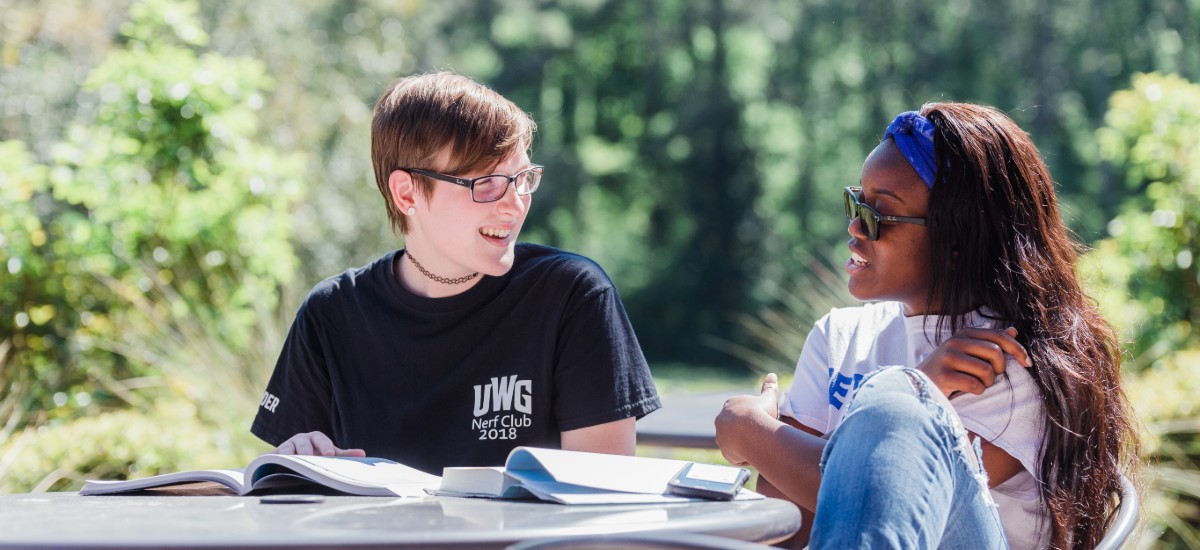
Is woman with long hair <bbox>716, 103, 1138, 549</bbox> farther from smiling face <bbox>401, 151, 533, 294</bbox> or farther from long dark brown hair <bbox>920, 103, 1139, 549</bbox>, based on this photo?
smiling face <bbox>401, 151, 533, 294</bbox>

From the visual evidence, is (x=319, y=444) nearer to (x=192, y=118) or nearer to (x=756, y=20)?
(x=192, y=118)

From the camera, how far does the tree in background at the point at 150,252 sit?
4.85m

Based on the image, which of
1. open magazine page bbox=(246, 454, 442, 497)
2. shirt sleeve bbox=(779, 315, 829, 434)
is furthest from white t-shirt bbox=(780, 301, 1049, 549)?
open magazine page bbox=(246, 454, 442, 497)

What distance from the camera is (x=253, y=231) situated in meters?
5.32

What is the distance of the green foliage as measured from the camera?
504 centimetres

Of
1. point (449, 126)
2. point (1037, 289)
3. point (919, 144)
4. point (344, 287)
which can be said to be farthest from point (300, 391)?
point (1037, 289)

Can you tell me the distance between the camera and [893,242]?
81.0 inches

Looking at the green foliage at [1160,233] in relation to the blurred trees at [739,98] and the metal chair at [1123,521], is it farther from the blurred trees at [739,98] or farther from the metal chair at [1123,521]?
the blurred trees at [739,98]

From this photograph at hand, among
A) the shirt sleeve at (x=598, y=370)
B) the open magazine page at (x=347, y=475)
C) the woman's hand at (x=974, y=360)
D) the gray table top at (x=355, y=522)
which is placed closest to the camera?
the gray table top at (x=355, y=522)

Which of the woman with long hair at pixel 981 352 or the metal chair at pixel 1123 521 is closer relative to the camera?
the metal chair at pixel 1123 521

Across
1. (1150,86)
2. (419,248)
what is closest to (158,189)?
(419,248)

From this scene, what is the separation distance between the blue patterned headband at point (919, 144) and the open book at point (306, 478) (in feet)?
3.29

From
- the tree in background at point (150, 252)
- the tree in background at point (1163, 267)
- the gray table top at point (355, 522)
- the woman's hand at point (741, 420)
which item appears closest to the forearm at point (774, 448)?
the woman's hand at point (741, 420)

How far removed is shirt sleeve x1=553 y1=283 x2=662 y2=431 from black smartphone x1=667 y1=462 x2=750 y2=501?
555 millimetres
